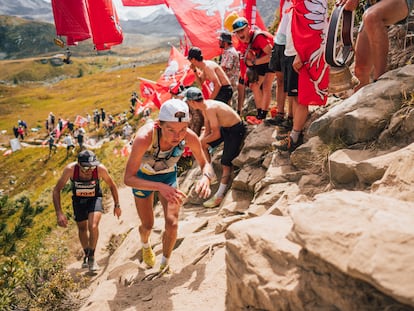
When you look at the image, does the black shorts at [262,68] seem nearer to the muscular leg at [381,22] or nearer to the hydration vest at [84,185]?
the muscular leg at [381,22]

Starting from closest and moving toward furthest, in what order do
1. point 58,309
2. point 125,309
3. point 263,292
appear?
point 263,292, point 125,309, point 58,309

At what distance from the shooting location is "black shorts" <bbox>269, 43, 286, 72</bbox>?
535cm

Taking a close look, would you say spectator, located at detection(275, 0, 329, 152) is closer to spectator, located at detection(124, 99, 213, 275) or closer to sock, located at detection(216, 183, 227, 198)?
spectator, located at detection(124, 99, 213, 275)

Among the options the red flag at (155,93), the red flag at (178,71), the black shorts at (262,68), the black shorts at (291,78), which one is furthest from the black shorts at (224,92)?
the red flag at (155,93)

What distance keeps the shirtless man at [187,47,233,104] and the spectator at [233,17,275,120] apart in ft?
2.32

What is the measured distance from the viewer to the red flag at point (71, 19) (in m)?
7.46

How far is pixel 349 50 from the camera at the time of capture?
156 inches

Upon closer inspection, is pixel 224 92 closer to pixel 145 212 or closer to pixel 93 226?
pixel 145 212

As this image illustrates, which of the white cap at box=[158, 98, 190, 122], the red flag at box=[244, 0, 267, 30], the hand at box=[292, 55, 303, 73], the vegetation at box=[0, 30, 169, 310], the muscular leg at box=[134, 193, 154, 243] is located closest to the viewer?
the white cap at box=[158, 98, 190, 122]

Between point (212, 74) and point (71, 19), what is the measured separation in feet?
11.8

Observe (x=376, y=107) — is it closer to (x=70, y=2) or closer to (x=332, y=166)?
(x=332, y=166)

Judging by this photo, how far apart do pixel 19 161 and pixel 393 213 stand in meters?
41.7

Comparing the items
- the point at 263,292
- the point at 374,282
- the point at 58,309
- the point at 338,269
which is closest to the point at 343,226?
the point at 338,269

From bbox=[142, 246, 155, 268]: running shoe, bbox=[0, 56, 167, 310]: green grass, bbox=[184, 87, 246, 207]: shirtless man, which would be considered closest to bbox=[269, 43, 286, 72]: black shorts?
bbox=[184, 87, 246, 207]: shirtless man
